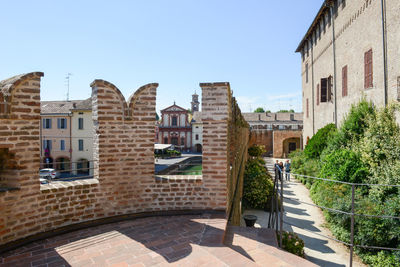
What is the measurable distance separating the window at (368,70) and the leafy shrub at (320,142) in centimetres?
362

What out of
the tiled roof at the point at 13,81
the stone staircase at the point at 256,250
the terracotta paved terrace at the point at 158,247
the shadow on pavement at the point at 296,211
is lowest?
the shadow on pavement at the point at 296,211

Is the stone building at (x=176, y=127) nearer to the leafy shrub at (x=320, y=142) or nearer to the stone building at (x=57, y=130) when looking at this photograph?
the stone building at (x=57, y=130)

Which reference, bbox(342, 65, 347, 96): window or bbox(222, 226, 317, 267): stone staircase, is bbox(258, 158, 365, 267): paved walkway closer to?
bbox(222, 226, 317, 267): stone staircase

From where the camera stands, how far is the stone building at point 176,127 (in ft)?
146

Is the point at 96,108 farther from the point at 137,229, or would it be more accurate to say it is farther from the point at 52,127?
the point at 52,127

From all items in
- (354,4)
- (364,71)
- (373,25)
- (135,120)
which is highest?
(354,4)

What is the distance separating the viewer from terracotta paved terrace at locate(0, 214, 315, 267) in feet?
9.49

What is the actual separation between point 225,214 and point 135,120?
2250mm

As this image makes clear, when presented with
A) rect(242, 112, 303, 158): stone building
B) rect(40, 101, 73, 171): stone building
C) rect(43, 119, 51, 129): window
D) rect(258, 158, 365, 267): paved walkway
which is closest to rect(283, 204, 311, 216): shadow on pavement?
rect(258, 158, 365, 267): paved walkway

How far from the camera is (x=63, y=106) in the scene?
88.3 feet

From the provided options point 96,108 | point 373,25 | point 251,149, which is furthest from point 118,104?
point 251,149

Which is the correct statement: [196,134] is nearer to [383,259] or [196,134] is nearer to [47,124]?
[47,124]

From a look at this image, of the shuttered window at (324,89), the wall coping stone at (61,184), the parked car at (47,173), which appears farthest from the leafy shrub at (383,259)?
the shuttered window at (324,89)

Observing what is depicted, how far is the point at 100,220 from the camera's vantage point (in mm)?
4168
